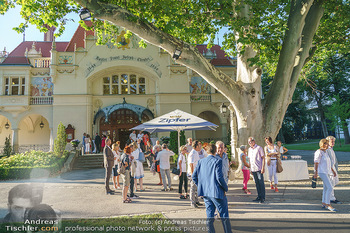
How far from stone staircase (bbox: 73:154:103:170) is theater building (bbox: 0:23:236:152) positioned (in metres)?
4.37

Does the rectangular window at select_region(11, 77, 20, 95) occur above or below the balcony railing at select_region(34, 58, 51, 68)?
below

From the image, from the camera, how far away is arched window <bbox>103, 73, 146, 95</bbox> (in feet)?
80.0

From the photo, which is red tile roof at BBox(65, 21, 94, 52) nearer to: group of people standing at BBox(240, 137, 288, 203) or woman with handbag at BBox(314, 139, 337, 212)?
group of people standing at BBox(240, 137, 288, 203)

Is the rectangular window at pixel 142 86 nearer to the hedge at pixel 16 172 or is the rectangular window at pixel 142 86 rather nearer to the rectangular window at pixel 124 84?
the rectangular window at pixel 124 84

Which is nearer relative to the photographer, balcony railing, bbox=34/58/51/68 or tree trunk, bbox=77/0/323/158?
tree trunk, bbox=77/0/323/158

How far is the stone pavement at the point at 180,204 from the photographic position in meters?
5.86

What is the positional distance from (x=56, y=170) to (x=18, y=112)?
12.5 m

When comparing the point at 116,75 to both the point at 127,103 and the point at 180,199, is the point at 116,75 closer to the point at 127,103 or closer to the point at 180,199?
the point at 127,103

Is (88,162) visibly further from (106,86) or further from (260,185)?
(260,185)

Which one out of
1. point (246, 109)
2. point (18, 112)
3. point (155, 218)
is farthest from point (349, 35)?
point (18, 112)

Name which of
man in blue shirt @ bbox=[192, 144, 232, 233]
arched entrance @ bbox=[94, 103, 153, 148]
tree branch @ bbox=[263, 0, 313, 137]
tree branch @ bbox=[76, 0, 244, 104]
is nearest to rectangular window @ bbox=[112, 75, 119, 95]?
arched entrance @ bbox=[94, 103, 153, 148]

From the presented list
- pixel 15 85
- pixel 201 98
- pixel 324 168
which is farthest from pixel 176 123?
pixel 15 85

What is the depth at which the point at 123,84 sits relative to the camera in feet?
80.8

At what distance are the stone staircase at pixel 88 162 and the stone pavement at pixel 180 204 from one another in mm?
7302
